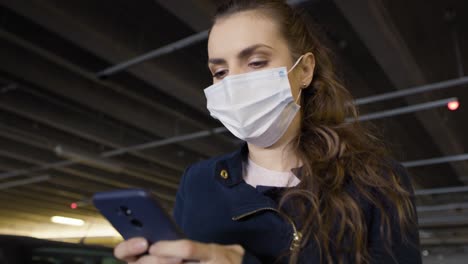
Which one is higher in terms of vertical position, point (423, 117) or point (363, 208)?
point (423, 117)

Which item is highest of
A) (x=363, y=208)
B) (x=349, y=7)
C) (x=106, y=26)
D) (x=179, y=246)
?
(x=106, y=26)

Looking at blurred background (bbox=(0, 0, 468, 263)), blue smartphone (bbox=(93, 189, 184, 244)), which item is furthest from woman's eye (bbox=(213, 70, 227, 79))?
blurred background (bbox=(0, 0, 468, 263))

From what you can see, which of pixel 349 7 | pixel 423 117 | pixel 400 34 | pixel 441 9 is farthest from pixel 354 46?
pixel 423 117

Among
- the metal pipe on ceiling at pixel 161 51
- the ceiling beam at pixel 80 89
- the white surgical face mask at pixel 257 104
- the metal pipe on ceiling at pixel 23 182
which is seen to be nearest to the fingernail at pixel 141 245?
the white surgical face mask at pixel 257 104

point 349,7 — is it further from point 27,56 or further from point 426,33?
point 27,56

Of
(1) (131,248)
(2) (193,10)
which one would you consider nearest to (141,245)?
(1) (131,248)

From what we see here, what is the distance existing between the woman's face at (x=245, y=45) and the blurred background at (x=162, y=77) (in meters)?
0.80

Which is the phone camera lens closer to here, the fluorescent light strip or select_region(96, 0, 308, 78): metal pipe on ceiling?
select_region(96, 0, 308, 78): metal pipe on ceiling

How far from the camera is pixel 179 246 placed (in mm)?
490

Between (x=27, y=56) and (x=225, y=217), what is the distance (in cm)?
438

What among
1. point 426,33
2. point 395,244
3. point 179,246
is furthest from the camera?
point 426,33

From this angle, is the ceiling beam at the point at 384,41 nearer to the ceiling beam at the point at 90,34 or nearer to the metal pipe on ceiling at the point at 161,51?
the metal pipe on ceiling at the point at 161,51

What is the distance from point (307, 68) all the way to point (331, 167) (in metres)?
0.29

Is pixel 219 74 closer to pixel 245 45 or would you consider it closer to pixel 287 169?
pixel 245 45
